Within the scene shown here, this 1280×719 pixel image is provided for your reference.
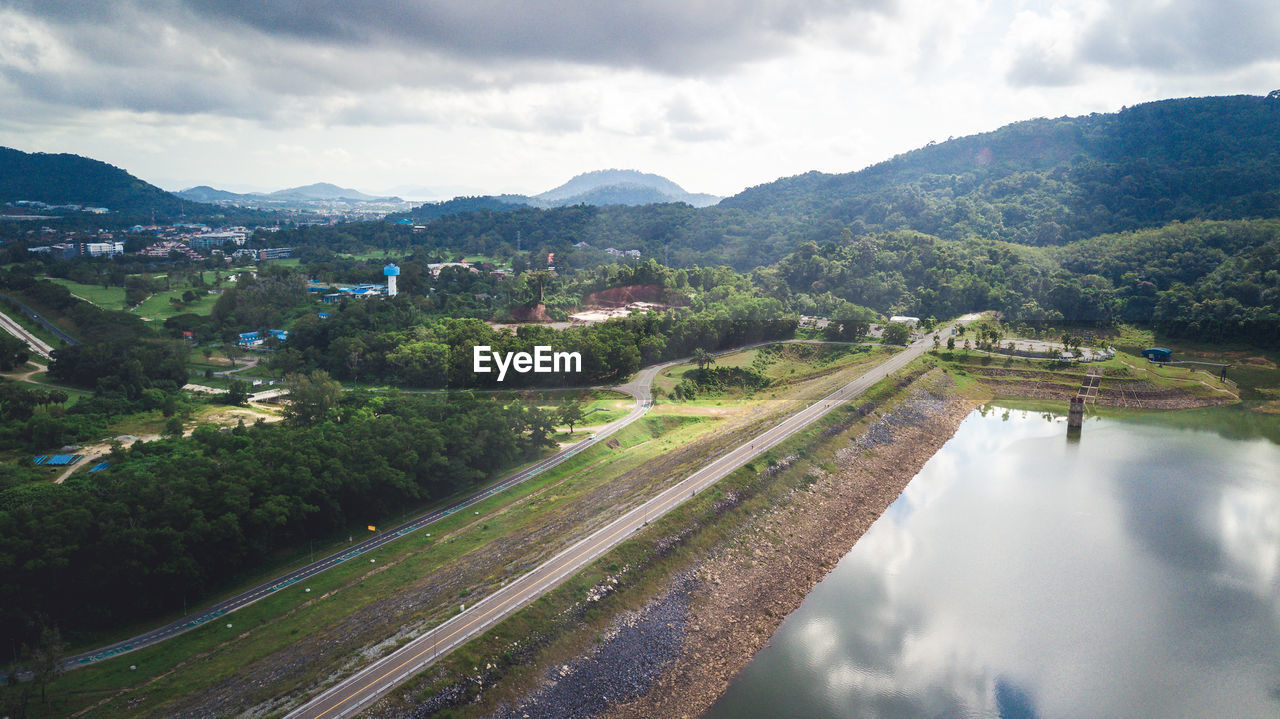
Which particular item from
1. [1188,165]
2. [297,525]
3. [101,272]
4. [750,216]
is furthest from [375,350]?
[1188,165]

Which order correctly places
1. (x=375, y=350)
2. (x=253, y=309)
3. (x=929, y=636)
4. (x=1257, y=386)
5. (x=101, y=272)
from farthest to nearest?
(x=101, y=272) < (x=253, y=309) < (x=375, y=350) < (x=1257, y=386) < (x=929, y=636)

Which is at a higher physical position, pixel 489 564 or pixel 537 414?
pixel 537 414

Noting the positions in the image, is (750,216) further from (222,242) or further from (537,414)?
(537,414)

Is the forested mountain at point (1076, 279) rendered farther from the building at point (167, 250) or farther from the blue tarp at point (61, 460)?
the building at point (167, 250)

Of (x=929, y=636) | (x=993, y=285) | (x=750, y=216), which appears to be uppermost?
(x=750, y=216)

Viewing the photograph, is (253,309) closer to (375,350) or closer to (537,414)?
(375,350)

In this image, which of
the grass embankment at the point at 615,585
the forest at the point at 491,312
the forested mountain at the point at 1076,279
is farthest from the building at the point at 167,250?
the grass embankment at the point at 615,585

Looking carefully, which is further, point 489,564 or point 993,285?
point 993,285

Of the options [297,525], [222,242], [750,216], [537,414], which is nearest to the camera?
[297,525]
